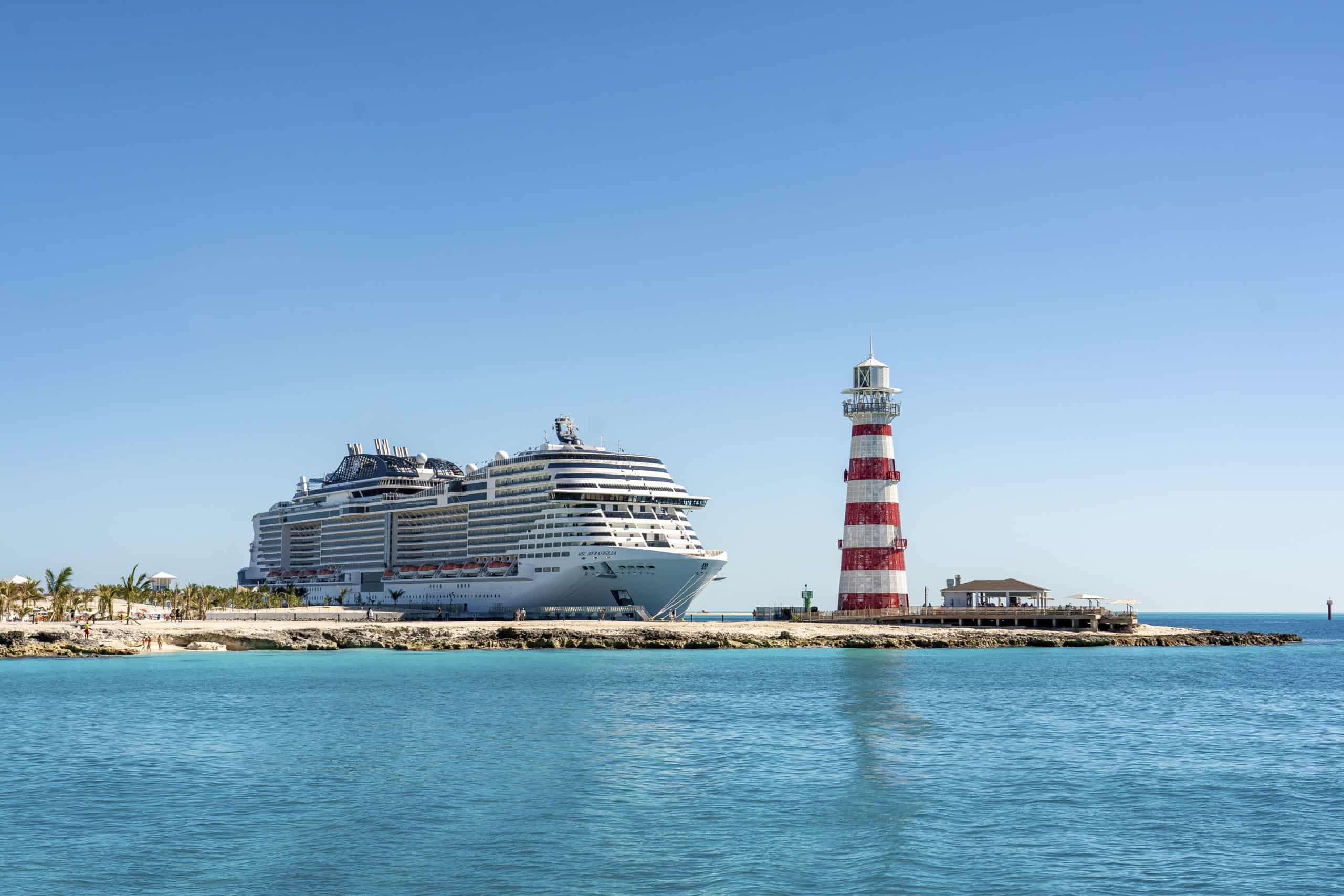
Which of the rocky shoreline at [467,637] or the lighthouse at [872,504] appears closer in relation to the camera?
the rocky shoreline at [467,637]

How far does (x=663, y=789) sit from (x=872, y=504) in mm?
52964

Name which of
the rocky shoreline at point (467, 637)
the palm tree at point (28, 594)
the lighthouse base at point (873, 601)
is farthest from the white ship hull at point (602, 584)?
the palm tree at point (28, 594)

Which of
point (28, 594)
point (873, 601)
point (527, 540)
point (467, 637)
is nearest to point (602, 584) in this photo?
point (527, 540)

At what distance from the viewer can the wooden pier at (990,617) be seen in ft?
260

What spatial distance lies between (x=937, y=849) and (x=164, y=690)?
34.7 meters

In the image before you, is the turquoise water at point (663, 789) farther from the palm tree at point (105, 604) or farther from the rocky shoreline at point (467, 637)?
the palm tree at point (105, 604)

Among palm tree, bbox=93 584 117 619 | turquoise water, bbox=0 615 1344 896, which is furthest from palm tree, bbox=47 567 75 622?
turquoise water, bbox=0 615 1344 896

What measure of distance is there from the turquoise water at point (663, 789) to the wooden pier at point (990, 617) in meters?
31.0

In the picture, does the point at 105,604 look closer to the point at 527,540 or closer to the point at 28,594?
the point at 28,594

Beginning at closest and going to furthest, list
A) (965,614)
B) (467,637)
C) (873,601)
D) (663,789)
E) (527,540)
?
1. (663,789)
2. (467,637)
3. (873,601)
4. (965,614)
5. (527,540)

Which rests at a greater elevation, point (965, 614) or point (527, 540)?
point (527, 540)

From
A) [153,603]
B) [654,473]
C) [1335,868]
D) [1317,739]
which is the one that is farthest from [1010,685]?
[153,603]

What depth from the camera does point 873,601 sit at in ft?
259

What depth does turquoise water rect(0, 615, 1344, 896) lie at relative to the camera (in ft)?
58.6
